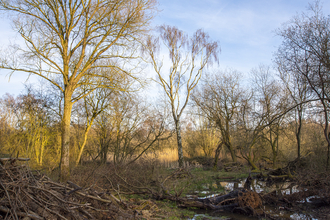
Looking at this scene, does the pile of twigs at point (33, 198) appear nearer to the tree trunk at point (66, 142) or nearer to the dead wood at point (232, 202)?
the dead wood at point (232, 202)

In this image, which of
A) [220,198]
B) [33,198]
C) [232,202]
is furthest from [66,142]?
[232,202]

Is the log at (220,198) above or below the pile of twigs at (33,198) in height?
below

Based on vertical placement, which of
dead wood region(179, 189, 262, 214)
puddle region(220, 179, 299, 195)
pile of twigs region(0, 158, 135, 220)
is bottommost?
puddle region(220, 179, 299, 195)

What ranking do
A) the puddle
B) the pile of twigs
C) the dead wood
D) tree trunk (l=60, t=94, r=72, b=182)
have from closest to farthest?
the pile of twigs, the dead wood, the puddle, tree trunk (l=60, t=94, r=72, b=182)

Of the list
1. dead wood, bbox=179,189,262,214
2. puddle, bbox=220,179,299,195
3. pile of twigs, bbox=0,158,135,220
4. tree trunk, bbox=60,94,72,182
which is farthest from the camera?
tree trunk, bbox=60,94,72,182

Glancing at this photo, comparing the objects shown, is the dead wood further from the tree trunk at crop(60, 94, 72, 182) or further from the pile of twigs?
the tree trunk at crop(60, 94, 72, 182)

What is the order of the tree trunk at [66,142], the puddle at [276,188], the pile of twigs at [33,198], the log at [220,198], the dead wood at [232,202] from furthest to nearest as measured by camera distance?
1. the tree trunk at [66,142]
2. the puddle at [276,188]
3. the log at [220,198]
4. the dead wood at [232,202]
5. the pile of twigs at [33,198]

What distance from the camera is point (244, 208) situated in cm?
696

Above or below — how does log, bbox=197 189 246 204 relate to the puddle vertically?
above

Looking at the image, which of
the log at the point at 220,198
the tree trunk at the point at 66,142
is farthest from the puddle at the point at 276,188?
the tree trunk at the point at 66,142

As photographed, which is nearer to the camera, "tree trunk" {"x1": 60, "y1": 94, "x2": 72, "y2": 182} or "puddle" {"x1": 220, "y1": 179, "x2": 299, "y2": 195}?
"puddle" {"x1": 220, "y1": 179, "x2": 299, "y2": 195}

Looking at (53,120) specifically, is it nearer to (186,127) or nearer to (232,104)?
(232,104)

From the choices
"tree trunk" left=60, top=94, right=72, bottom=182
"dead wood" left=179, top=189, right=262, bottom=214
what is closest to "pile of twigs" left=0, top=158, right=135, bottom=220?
"dead wood" left=179, top=189, right=262, bottom=214

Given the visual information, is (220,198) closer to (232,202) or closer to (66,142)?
(232,202)
